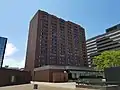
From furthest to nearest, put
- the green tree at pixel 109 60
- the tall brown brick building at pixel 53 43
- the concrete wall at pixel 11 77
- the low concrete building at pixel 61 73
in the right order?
the tall brown brick building at pixel 53 43 < the green tree at pixel 109 60 < the low concrete building at pixel 61 73 < the concrete wall at pixel 11 77

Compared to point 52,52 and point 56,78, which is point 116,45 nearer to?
point 52,52

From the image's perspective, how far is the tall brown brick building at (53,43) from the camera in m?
72.4

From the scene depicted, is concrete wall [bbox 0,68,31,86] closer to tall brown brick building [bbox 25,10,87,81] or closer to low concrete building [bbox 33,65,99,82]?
low concrete building [bbox 33,65,99,82]

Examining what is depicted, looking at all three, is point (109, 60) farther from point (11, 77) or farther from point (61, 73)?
point (11, 77)

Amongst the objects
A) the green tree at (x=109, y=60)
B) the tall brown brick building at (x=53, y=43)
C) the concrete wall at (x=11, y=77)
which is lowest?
the concrete wall at (x=11, y=77)

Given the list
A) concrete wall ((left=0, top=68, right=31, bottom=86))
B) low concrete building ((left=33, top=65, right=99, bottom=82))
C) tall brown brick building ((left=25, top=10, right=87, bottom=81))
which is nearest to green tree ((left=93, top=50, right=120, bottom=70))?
low concrete building ((left=33, top=65, right=99, bottom=82))

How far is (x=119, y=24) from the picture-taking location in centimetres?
10888

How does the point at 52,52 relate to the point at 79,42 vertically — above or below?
below

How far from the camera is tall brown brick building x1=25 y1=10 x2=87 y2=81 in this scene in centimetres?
7244

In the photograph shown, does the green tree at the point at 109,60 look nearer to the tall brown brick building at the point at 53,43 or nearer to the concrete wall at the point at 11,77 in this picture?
the concrete wall at the point at 11,77

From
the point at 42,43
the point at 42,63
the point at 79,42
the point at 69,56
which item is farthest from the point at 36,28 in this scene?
the point at 79,42

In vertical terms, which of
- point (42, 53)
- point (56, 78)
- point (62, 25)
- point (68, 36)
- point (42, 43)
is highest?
point (62, 25)

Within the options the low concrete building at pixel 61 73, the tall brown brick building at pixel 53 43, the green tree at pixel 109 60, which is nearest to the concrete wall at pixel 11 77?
the low concrete building at pixel 61 73

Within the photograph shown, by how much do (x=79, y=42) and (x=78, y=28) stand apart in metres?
10.3
